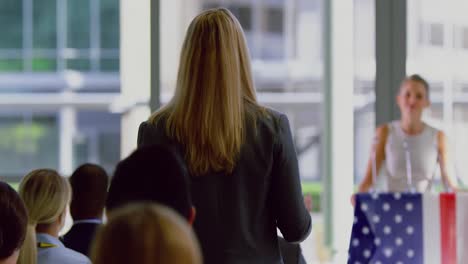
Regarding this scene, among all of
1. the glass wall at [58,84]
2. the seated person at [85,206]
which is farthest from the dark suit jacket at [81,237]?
the glass wall at [58,84]

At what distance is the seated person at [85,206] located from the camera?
10.5 ft

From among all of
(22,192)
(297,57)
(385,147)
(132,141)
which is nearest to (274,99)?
(297,57)

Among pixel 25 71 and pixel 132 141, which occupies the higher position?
pixel 25 71

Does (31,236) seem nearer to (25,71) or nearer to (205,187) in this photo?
(205,187)

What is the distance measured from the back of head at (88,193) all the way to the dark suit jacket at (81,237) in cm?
4

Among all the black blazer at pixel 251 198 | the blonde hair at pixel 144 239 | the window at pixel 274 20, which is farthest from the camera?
the window at pixel 274 20

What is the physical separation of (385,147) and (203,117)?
2.71 m

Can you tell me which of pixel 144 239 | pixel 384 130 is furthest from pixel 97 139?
pixel 144 239

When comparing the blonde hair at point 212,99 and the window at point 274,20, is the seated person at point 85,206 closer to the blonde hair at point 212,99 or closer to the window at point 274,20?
the blonde hair at point 212,99

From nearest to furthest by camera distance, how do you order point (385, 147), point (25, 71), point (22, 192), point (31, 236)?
point (31, 236)
point (22, 192)
point (385, 147)
point (25, 71)

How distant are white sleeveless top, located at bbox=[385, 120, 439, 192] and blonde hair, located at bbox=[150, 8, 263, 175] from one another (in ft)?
8.56

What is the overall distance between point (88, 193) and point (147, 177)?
5.61ft

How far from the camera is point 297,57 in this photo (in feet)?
28.9

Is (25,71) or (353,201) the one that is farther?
(25,71)
